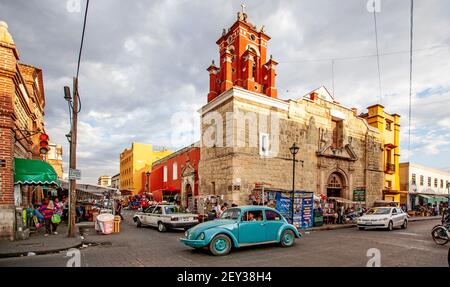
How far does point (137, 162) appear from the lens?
53.7 m

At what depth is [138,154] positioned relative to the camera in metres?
54.3

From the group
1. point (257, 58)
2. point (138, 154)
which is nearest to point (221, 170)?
point (257, 58)

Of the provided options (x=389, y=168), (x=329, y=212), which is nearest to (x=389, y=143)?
(x=389, y=168)

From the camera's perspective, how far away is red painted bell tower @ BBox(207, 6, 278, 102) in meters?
21.0

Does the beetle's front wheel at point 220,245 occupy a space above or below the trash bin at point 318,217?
above

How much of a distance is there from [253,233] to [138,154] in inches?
1904

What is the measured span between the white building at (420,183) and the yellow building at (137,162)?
3843 cm

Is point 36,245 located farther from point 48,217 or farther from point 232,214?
point 232,214

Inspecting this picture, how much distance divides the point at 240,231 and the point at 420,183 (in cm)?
3775

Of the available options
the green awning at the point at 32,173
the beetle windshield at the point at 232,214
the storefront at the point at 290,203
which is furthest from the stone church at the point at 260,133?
the green awning at the point at 32,173

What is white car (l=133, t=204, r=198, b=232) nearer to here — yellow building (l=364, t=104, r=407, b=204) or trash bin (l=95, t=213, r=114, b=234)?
trash bin (l=95, t=213, r=114, b=234)

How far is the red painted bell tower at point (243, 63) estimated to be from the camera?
2098 cm

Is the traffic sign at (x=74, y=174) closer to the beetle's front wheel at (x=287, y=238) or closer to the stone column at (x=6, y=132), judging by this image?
the stone column at (x=6, y=132)
